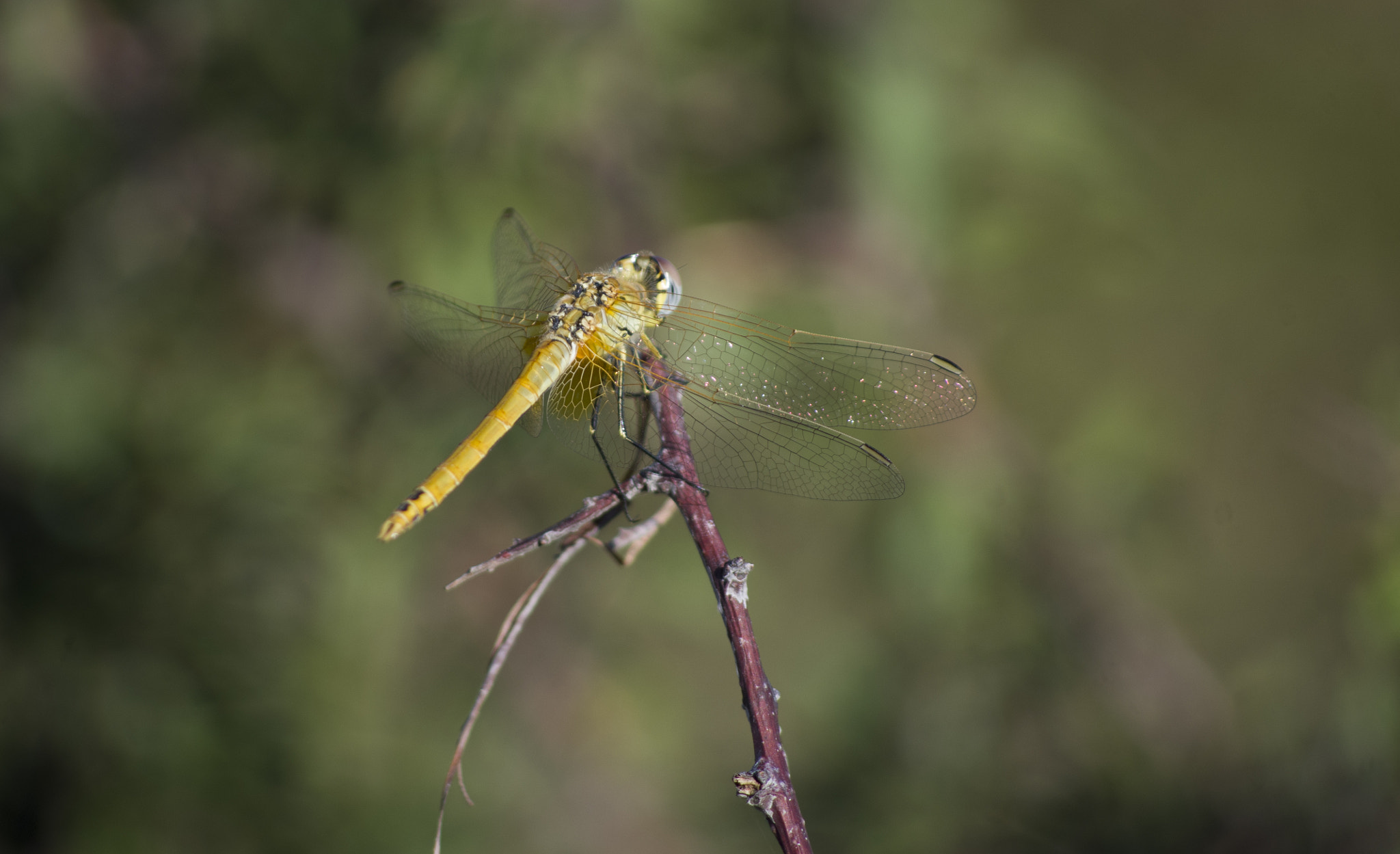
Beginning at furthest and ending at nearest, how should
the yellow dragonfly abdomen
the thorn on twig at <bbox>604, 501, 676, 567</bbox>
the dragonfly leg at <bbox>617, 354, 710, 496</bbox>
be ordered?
the yellow dragonfly abdomen → the dragonfly leg at <bbox>617, 354, 710, 496</bbox> → the thorn on twig at <bbox>604, 501, 676, 567</bbox>

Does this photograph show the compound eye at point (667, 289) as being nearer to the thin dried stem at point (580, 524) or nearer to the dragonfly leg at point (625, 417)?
the dragonfly leg at point (625, 417)

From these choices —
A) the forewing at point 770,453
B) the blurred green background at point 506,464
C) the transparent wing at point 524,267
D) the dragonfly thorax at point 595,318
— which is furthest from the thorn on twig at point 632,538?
the blurred green background at point 506,464

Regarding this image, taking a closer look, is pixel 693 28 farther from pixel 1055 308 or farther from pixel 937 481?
pixel 1055 308

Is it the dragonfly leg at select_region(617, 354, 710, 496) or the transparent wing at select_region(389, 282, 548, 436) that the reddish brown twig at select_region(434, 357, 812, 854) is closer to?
the dragonfly leg at select_region(617, 354, 710, 496)

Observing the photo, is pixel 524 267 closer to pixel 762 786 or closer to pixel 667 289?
pixel 667 289

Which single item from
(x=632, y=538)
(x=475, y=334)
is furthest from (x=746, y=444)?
(x=475, y=334)

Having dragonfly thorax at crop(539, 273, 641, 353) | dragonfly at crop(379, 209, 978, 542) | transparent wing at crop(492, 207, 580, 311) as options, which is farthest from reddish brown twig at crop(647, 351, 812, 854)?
transparent wing at crop(492, 207, 580, 311)

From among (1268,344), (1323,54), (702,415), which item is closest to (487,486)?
(702,415)
